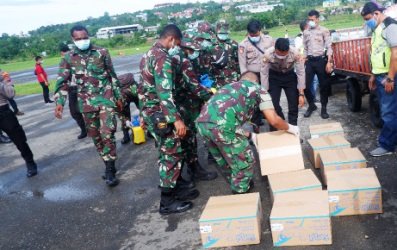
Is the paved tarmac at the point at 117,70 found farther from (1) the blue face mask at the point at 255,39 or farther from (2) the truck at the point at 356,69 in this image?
(1) the blue face mask at the point at 255,39

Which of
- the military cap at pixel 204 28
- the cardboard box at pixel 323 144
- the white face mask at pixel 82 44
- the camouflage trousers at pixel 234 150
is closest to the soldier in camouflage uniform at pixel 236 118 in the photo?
the camouflage trousers at pixel 234 150

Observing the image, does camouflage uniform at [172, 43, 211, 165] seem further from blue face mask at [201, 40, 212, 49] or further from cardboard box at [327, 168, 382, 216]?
cardboard box at [327, 168, 382, 216]

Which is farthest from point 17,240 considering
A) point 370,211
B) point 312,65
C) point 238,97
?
point 312,65

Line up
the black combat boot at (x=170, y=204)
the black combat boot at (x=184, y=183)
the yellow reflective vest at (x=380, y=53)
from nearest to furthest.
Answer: the black combat boot at (x=170, y=204), the yellow reflective vest at (x=380, y=53), the black combat boot at (x=184, y=183)

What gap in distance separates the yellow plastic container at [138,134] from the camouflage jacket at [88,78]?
1690 mm

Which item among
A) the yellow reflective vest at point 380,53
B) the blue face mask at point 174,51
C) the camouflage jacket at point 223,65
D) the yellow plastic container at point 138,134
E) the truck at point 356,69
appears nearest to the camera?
the blue face mask at point 174,51

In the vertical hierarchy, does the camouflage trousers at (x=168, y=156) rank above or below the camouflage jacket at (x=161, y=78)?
below

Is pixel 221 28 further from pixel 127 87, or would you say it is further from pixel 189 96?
pixel 127 87

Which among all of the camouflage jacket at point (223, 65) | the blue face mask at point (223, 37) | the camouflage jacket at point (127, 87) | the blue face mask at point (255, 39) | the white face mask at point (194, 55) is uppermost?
the blue face mask at point (223, 37)

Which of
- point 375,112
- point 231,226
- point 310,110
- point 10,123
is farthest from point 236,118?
point 10,123

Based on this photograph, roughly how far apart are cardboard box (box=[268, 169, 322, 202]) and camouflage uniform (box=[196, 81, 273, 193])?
1.05 ft

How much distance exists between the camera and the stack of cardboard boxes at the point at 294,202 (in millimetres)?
2832

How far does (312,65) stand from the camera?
620 centimetres

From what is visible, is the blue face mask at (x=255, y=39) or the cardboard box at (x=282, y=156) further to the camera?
the blue face mask at (x=255, y=39)
